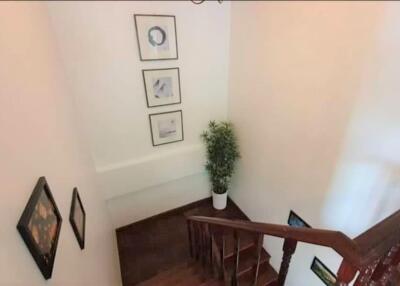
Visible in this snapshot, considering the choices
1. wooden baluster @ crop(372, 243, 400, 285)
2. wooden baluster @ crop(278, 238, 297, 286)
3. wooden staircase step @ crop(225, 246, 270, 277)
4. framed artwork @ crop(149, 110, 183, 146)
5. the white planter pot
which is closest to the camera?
wooden baluster @ crop(372, 243, 400, 285)

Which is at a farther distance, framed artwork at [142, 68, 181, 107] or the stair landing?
framed artwork at [142, 68, 181, 107]

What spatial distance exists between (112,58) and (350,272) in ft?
7.62

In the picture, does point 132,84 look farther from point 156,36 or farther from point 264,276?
point 264,276

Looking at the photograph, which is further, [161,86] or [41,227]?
[161,86]

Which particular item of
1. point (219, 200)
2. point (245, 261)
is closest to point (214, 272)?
point (245, 261)

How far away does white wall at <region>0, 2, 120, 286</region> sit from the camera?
71 centimetres

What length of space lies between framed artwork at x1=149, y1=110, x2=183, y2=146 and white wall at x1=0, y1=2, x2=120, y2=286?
989 mm

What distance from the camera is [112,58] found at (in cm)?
218

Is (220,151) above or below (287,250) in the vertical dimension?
below

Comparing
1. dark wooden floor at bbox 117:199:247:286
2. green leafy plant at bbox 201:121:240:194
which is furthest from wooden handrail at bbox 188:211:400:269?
dark wooden floor at bbox 117:199:247:286

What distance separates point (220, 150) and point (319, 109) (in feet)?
4.39

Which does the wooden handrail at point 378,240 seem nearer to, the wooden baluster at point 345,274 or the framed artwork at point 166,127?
the wooden baluster at point 345,274

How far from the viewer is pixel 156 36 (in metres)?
2.24

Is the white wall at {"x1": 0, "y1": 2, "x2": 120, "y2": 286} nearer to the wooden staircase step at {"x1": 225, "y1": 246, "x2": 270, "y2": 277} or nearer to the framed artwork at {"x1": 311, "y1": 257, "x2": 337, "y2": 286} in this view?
the wooden staircase step at {"x1": 225, "y1": 246, "x2": 270, "y2": 277}
